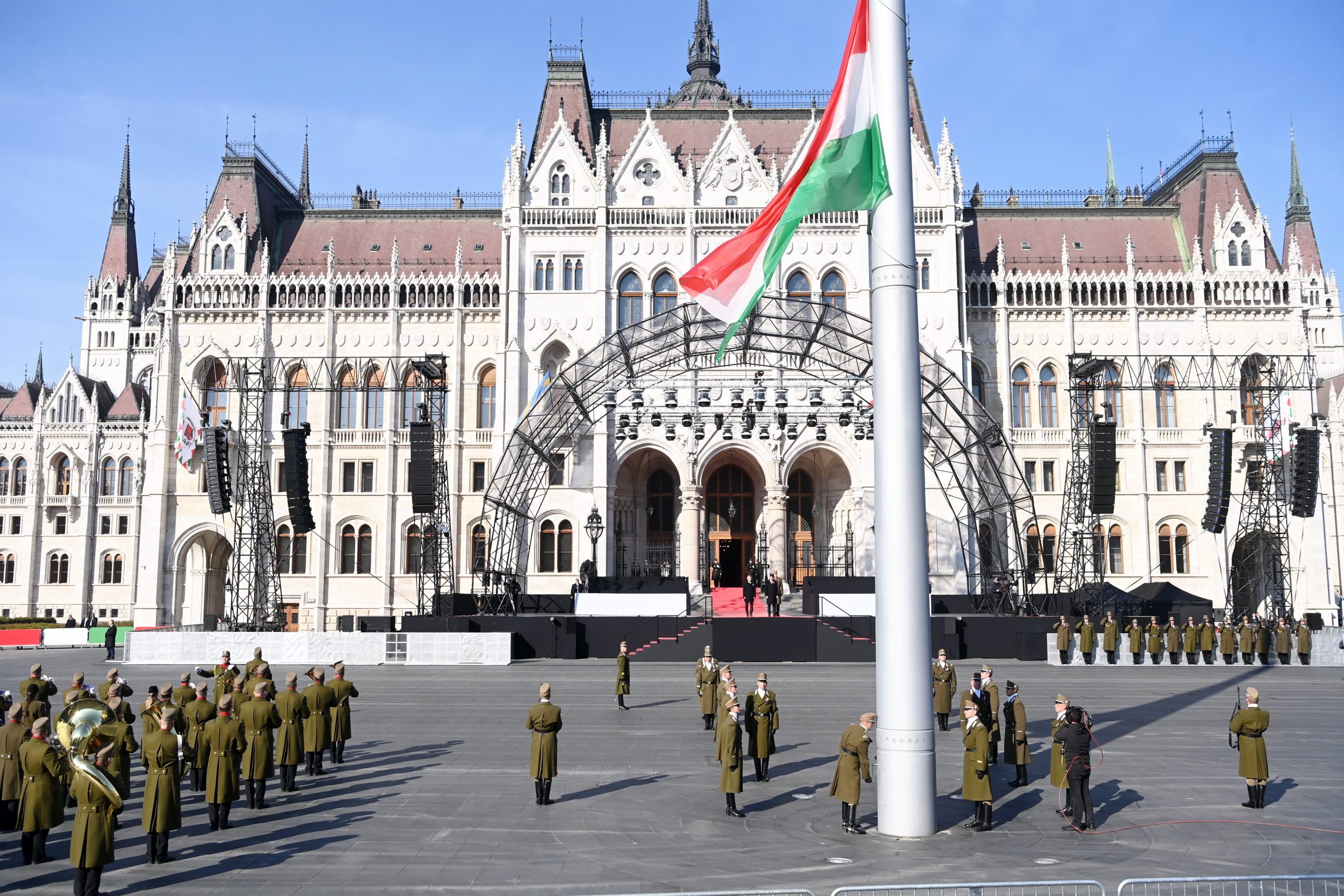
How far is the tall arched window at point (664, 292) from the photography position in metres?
49.7

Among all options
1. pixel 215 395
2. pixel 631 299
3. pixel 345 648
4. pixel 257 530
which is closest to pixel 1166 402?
pixel 631 299

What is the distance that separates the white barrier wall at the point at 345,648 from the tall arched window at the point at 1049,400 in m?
32.2

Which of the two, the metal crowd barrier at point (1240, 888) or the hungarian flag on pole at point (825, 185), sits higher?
the hungarian flag on pole at point (825, 185)

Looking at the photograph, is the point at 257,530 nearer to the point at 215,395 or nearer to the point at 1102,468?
the point at 215,395

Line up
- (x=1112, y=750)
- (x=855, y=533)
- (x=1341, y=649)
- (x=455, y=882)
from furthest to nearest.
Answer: (x=855, y=533), (x=1341, y=649), (x=1112, y=750), (x=455, y=882)

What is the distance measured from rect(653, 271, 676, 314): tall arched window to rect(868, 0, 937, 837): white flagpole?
37.1 meters

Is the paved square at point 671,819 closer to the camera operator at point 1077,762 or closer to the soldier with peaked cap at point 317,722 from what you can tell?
the camera operator at point 1077,762

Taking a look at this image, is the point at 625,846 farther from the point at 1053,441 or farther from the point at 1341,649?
the point at 1053,441

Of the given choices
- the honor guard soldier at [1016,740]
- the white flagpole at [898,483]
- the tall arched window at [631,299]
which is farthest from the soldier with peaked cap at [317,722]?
the tall arched window at [631,299]

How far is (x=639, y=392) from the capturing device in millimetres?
37375

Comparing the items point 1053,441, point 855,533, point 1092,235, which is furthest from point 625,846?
point 1092,235

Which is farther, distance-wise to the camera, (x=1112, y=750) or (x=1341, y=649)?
(x=1341, y=649)

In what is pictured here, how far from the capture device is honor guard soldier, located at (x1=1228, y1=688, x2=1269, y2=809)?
42.4ft

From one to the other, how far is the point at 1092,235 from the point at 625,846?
53.7 meters
